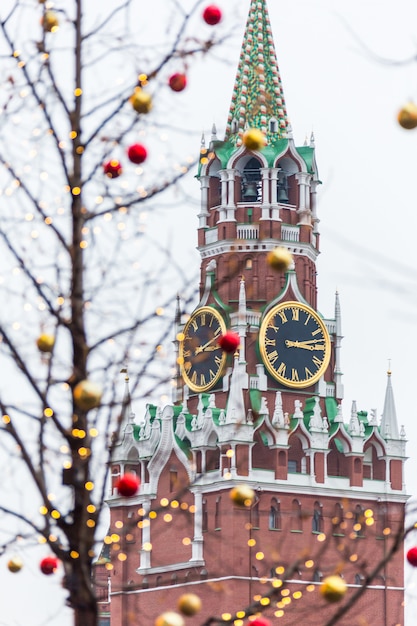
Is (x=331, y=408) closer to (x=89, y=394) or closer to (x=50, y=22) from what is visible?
(x=50, y=22)

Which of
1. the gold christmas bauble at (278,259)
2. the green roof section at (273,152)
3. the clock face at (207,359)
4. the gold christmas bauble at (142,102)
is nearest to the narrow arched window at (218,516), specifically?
the clock face at (207,359)

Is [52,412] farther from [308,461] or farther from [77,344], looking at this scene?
[308,461]

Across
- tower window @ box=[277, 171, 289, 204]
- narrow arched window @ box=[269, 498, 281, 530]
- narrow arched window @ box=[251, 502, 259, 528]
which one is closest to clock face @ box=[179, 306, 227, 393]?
narrow arched window @ box=[269, 498, 281, 530]

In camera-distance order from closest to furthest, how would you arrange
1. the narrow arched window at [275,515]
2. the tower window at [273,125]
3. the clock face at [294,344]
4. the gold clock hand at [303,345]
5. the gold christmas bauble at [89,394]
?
the gold christmas bauble at [89,394] → the narrow arched window at [275,515] → the clock face at [294,344] → the gold clock hand at [303,345] → the tower window at [273,125]

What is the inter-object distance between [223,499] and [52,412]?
2103 inches

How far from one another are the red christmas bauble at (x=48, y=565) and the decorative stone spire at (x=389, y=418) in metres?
56.1

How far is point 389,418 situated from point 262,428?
17.5 feet

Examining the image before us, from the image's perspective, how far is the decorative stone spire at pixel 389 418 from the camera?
69312mm

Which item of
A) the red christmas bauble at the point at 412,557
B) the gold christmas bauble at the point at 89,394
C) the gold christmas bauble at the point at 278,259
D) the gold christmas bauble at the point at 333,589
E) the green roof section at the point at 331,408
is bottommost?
the gold christmas bauble at the point at 333,589

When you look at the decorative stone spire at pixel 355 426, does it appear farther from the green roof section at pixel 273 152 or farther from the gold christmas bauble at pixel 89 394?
the gold christmas bauble at pixel 89 394

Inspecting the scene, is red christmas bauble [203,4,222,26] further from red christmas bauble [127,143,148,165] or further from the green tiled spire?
the green tiled spire

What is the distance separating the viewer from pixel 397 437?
69.6 meters

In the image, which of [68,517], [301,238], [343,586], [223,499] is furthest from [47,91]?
[301,238]

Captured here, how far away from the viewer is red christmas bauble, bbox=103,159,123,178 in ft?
43.3
